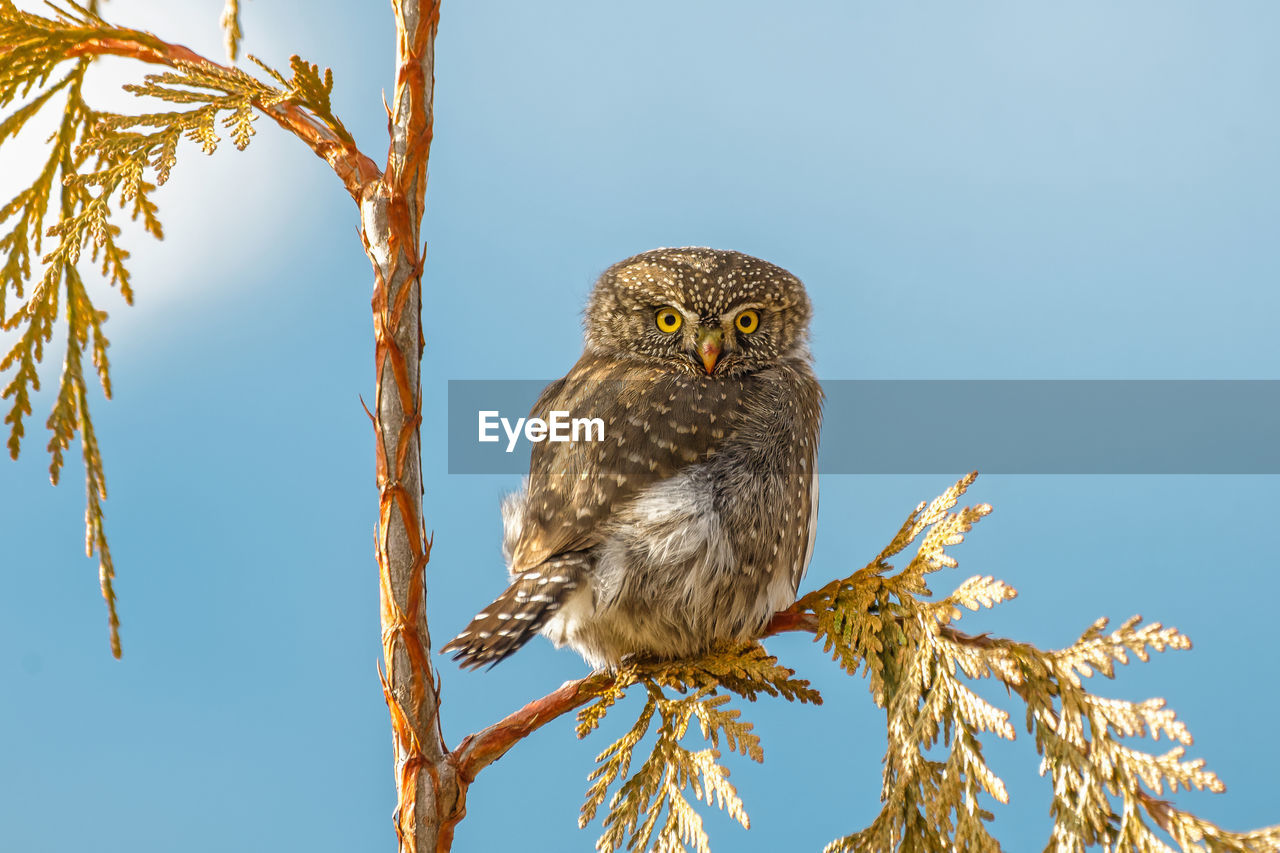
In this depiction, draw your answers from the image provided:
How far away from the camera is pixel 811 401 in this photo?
108 inches

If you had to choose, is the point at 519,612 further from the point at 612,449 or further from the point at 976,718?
the point at 976,718

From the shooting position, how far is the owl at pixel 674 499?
92.2 inches

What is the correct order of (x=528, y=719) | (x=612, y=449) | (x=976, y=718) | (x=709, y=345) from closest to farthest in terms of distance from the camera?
(x=976, y=718), (x=528, y=719), (x=612, y=449), (x=709, y=345)

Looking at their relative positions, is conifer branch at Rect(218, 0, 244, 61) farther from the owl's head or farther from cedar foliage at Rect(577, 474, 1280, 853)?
cedar foliage at Rect(577, 474, 1280, 853)

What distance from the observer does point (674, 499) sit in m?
2.37

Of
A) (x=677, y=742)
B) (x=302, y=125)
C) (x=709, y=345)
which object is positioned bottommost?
(x=677, y=742)

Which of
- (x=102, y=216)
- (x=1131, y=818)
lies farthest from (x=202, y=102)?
(x=1131, y=818)

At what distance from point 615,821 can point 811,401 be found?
1.13 meters

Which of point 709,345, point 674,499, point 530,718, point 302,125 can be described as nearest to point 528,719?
point 530,718

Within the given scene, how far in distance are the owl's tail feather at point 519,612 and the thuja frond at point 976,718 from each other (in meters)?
0.57

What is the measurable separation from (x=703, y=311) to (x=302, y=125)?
104 cm

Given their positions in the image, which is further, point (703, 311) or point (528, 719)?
point (703, 311)

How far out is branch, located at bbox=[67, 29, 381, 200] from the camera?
7.43ft

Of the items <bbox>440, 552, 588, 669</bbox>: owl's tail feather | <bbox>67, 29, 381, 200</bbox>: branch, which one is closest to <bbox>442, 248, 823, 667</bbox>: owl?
<bbox>440, 552, 588, 669</bbox>: owl's tail feather
